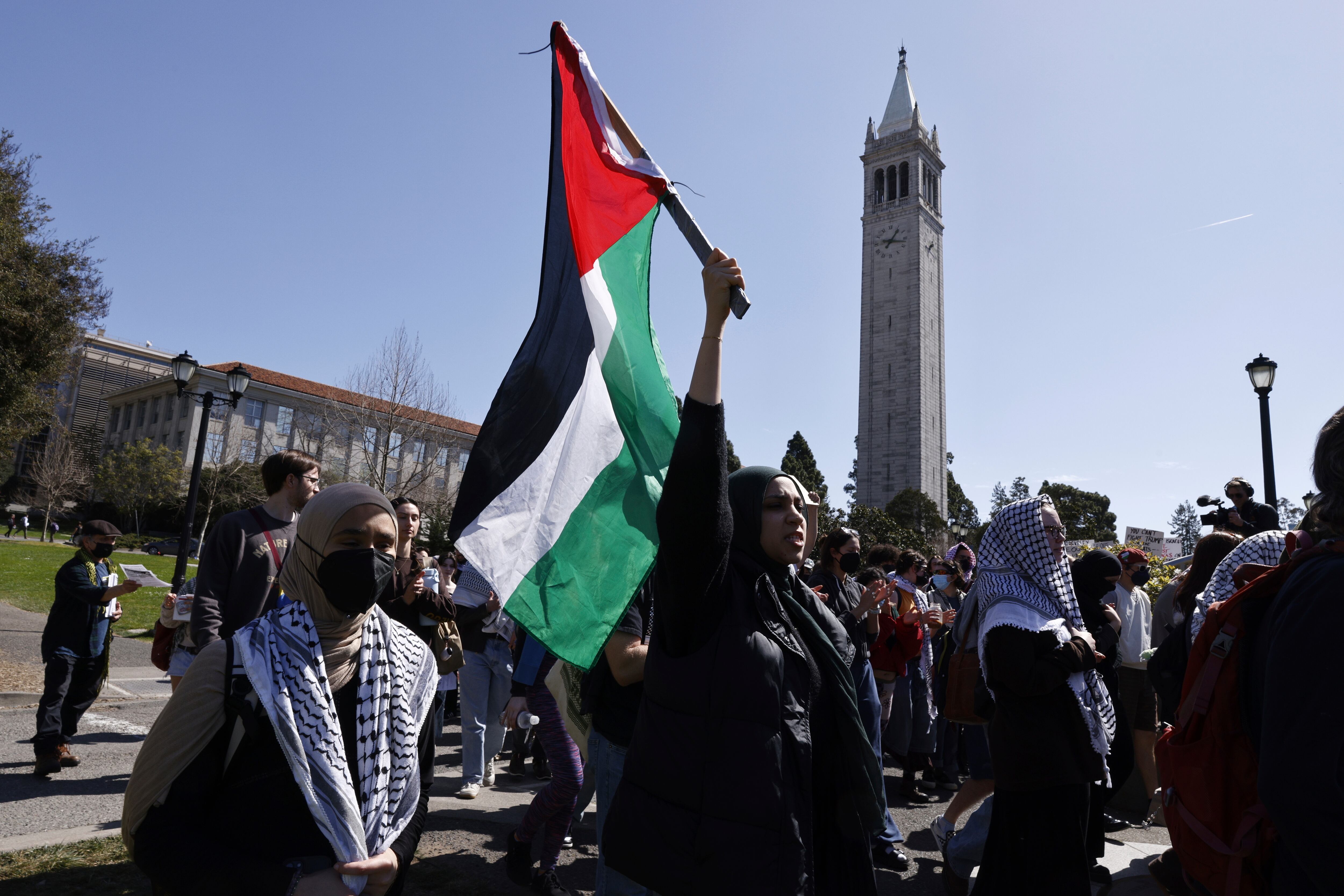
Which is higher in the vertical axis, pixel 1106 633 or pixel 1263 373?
pixel 1263 373

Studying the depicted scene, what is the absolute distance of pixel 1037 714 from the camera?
3.53 m

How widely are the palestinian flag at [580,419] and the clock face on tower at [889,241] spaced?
2495 inches

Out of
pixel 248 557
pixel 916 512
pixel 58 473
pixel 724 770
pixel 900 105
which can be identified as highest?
pixel 900 105

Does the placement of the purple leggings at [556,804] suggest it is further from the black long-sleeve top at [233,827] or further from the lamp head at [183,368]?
the lamp head at [183,368]

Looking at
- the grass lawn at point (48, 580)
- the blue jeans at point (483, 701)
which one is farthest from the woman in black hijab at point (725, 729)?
the grass lawn at point (48, 580)

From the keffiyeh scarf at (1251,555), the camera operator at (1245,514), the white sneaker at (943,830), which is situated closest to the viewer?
the keffiyeh scarf at (1251,555)

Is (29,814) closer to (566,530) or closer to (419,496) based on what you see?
(566,530)

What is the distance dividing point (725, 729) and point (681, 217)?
173 centimetres

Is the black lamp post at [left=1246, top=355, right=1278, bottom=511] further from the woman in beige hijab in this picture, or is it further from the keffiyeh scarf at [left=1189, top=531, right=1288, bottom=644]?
the woman in beige hijab

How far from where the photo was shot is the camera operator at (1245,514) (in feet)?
22.4

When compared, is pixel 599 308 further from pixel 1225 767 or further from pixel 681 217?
pixel 1225 767

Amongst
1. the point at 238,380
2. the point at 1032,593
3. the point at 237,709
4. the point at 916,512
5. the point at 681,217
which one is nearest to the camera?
the point at 237,709

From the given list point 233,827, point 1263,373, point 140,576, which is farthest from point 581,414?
point 1263,373

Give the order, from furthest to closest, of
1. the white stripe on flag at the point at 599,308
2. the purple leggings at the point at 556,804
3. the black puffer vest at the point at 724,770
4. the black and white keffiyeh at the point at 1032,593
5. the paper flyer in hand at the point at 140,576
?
the paper flyer in hand at the point at 140,576 → the purple leggings at the point at 556,804 → the black and white keffiyeh at the point at 1032,593 → the white stripe on flag at the point at 599,308 → the black puffer vest at the point at 724,770
